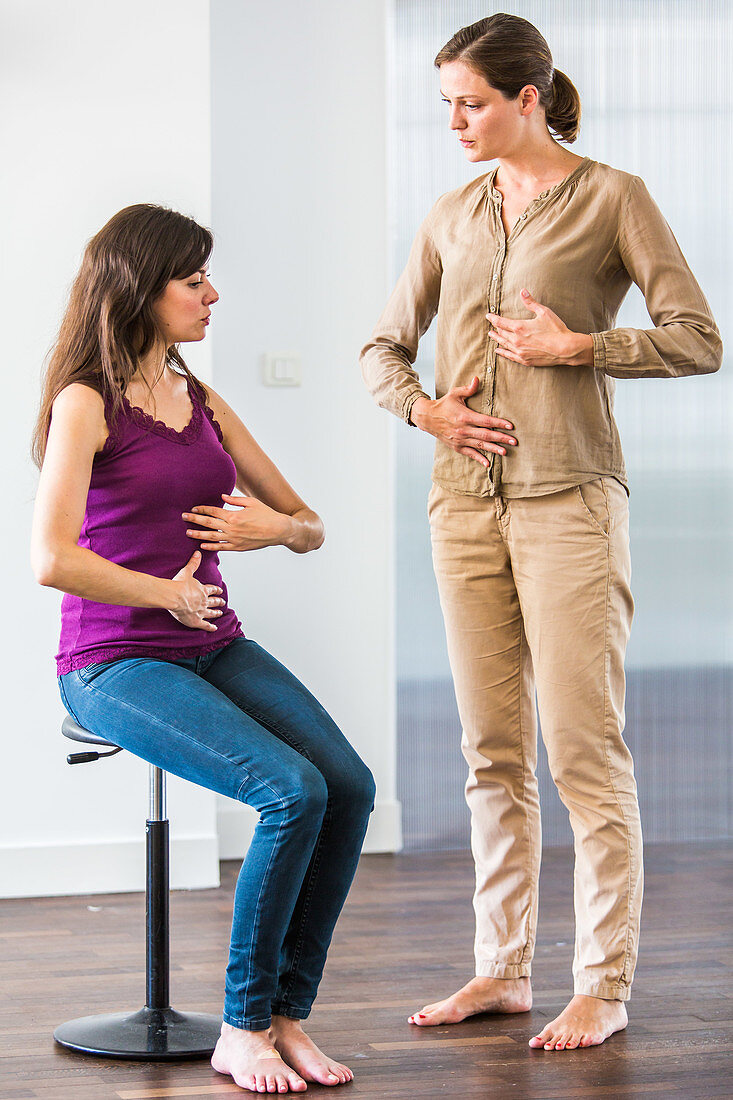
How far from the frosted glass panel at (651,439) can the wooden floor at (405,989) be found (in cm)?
37

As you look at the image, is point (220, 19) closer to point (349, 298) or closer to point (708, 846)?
point (349, 298)

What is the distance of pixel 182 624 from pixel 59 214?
1.57 metres

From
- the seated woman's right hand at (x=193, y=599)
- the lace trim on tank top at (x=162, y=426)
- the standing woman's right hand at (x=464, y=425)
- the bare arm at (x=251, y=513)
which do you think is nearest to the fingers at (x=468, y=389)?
the standing woman's right hand at (x=464, y=425)

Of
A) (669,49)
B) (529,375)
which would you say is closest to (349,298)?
(669,49)

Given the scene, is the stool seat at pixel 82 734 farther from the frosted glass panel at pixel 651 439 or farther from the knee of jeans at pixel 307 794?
the frosted glass panel at pixel 651 439

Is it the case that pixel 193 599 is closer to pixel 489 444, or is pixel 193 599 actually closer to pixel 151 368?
pixel 151 368

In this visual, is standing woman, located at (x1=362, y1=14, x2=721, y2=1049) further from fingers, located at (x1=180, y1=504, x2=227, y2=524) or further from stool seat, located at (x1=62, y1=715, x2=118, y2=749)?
stool seat, located at (x1=62, y1=715, x2=118, y2=749)

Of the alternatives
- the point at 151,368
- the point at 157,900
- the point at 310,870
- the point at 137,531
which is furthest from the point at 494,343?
the point at 157,900

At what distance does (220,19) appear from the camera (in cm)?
Answer: 360

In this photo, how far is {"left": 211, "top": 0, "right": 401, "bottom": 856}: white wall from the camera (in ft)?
11.9

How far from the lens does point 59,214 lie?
10.7 ft

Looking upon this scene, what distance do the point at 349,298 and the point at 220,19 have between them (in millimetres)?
816

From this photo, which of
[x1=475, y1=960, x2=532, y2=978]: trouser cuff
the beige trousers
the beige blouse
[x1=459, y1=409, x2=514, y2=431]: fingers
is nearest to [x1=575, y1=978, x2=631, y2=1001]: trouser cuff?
the beige trousers

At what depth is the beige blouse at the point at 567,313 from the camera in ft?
7.27
